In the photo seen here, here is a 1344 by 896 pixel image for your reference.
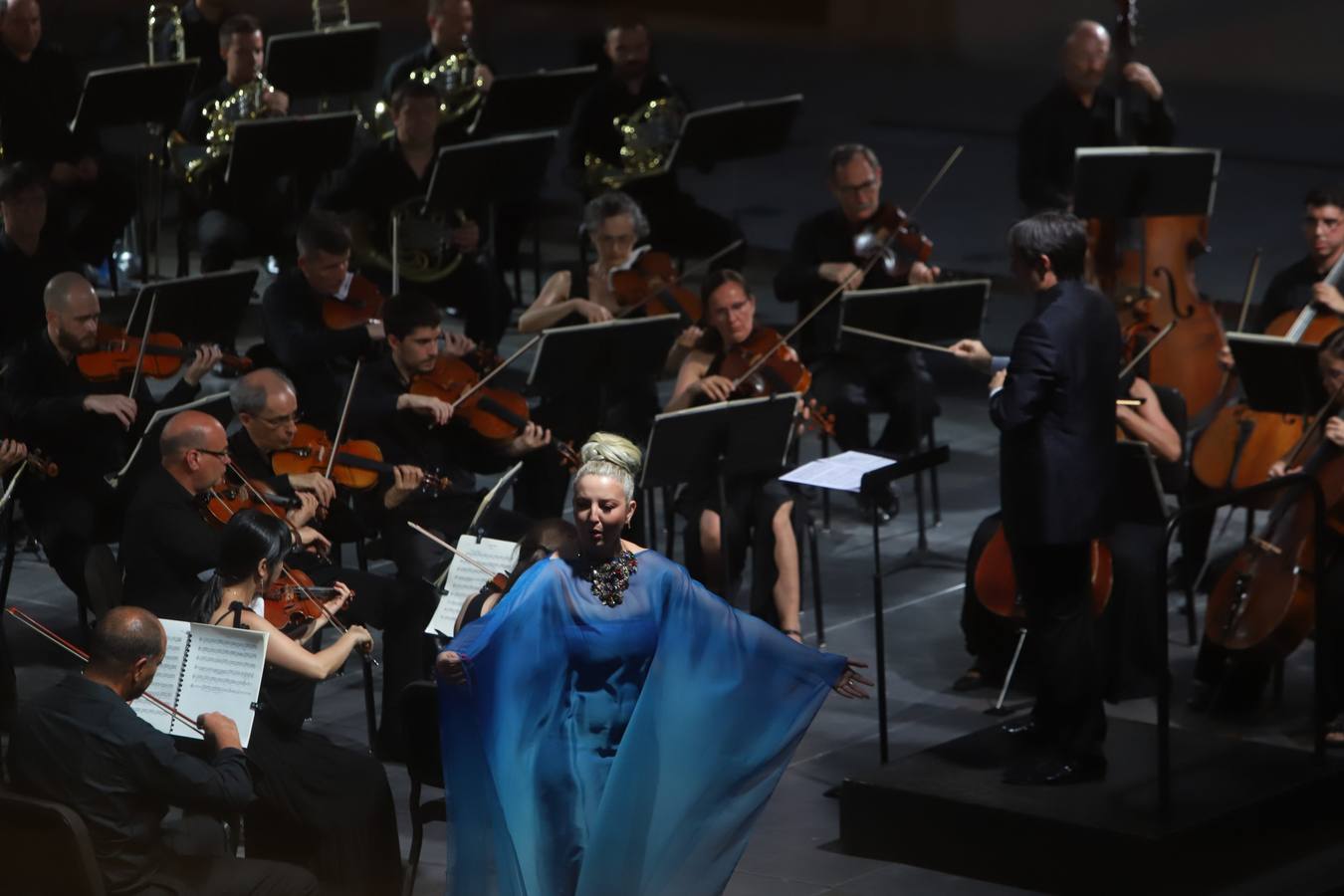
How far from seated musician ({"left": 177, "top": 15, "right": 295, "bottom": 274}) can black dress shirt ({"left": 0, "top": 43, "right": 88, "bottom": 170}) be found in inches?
18.9

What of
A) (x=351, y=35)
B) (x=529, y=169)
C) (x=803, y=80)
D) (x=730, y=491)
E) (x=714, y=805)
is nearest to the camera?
(x=714, y=805)

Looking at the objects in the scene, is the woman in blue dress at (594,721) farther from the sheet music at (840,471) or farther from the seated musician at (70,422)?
the seated musician at (70,422)

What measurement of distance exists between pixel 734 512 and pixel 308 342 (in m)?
1.43

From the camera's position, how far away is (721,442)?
6.57 meters

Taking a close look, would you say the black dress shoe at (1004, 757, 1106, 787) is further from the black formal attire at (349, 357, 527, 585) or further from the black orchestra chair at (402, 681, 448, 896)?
the black formal attire at (349, 357, 527, 585)

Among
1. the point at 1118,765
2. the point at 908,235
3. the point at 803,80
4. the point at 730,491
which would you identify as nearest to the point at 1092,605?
the point at 1118,765

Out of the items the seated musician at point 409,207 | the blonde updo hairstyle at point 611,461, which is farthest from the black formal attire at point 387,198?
the blonde updo hairstyle at point 611,461

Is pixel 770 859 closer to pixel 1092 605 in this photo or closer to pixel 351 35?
pixel 1092 605

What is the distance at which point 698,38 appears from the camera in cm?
1800

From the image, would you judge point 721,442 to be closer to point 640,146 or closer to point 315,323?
point 315,323

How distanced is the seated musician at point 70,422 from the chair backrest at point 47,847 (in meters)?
2.63

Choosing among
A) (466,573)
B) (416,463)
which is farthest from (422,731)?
(416,463)

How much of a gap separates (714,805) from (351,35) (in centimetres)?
528

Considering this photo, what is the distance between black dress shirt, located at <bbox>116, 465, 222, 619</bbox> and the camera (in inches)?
237
